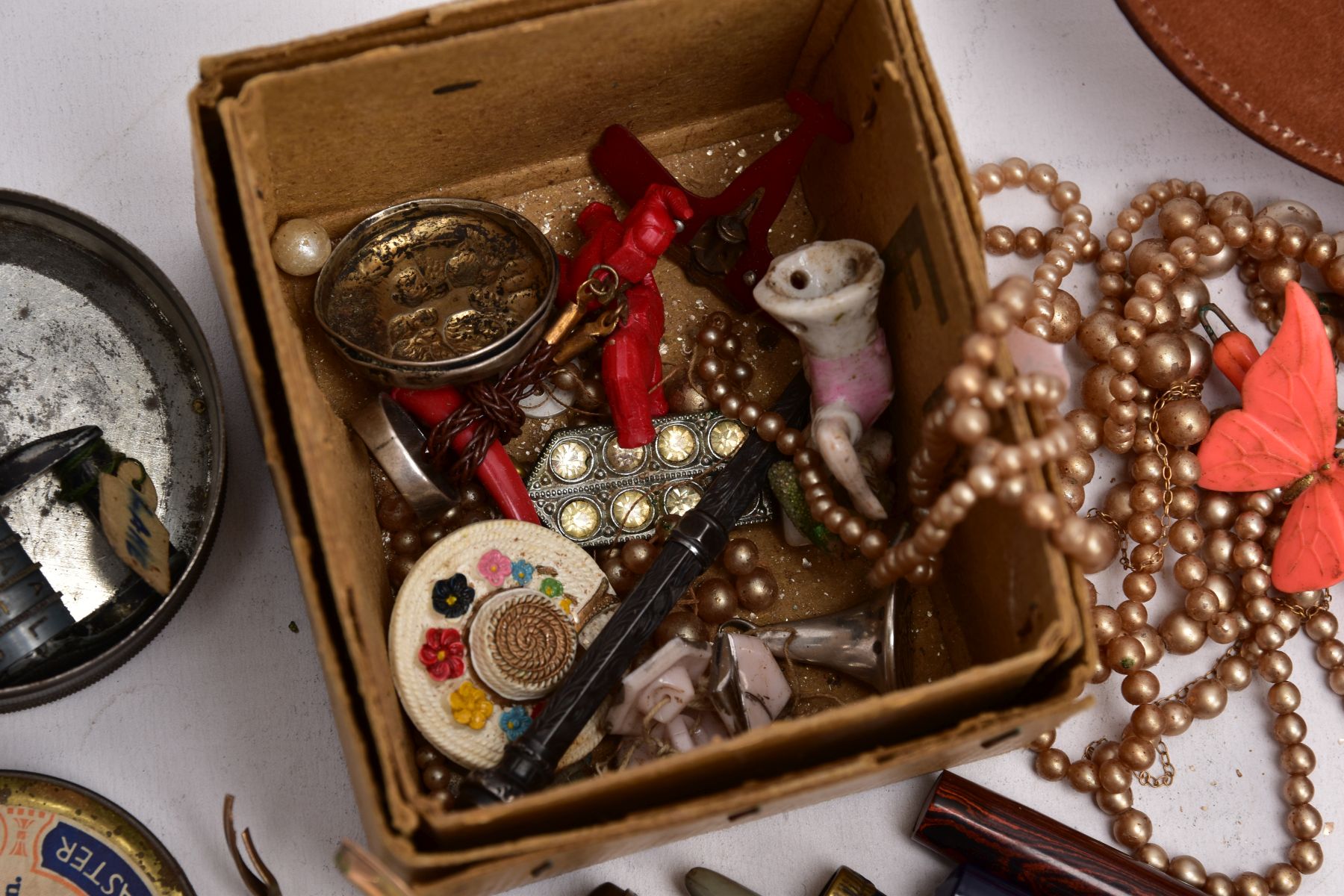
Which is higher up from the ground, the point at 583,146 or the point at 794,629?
the point at 583,146

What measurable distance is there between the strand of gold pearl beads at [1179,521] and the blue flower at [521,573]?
47cm

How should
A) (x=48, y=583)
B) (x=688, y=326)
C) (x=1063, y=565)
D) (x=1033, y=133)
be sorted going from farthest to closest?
(x=1033, y=133) → (x=688, y=326) → (x=48, y=583) → (x=1063, y=565)

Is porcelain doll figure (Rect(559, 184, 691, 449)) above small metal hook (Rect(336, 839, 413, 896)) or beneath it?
above

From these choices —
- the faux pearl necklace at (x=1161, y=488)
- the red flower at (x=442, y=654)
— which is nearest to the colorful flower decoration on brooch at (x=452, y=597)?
the red flower at (x=442, y=654)

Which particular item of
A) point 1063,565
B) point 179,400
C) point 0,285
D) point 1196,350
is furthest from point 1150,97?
point 0,285

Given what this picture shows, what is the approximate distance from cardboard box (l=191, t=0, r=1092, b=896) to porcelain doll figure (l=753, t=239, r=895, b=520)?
3 centimetres

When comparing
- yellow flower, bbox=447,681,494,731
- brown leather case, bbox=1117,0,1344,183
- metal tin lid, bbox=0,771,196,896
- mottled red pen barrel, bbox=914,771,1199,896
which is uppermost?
brown leather case, bbox=1117,0,1344,183

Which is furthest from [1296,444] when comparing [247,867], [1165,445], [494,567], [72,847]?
[72,847]

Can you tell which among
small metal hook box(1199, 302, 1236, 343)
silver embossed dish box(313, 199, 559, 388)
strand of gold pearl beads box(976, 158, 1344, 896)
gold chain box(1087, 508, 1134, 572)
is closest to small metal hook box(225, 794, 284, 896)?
silver embossed dish box(313, 199, 559, 388)

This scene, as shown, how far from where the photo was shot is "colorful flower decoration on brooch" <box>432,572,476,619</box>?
2.92ft

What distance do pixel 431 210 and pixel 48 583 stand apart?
45 centimetres

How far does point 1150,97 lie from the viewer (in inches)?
45.3

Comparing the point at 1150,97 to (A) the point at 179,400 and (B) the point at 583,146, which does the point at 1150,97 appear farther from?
(A) the point at 179,400

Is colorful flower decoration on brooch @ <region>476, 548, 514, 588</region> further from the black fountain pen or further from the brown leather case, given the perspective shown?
the brown leather case
